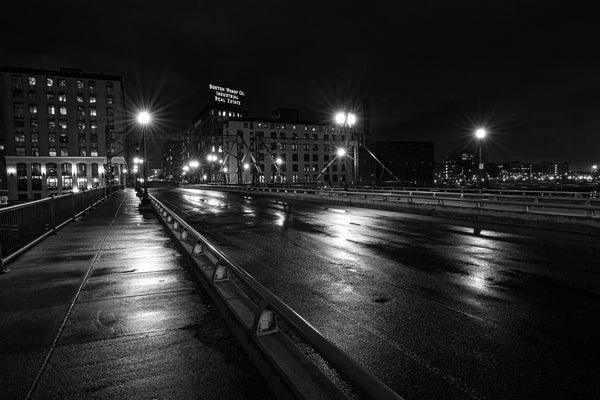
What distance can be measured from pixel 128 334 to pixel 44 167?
4164 inches

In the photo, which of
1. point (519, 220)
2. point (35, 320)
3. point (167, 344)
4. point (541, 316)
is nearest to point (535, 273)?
point (541, 316)

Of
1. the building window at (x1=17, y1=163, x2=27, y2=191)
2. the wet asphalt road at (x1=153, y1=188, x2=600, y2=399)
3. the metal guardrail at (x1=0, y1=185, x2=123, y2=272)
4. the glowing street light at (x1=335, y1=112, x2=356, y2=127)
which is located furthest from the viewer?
the building window at (x1=17, y1=163, x2=27, y2=191)

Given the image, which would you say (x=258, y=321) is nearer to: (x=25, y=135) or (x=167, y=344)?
(x=167, y=344)

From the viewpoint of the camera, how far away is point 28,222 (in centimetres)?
1063

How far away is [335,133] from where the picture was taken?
4663 inches

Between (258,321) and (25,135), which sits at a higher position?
(25,135)

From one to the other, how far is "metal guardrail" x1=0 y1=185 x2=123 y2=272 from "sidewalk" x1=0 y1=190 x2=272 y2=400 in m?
0.67

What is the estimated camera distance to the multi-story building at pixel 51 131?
90.4 m

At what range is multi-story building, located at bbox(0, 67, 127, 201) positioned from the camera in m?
90.4

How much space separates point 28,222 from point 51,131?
333 ft

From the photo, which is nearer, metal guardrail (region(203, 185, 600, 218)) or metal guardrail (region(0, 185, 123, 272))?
metal guardrail (region(0, 185, 123, 272))

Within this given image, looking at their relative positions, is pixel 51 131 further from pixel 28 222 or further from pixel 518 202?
pixel 518 202

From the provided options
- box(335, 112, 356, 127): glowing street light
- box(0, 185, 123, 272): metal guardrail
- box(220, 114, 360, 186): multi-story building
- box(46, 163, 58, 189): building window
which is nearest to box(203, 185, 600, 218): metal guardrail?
box(335, 112, 356, 127): glowing street light

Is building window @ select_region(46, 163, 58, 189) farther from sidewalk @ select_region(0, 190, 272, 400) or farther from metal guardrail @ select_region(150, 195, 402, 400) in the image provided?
metal guardrail @ select_region(150, 195, 402, 400)
